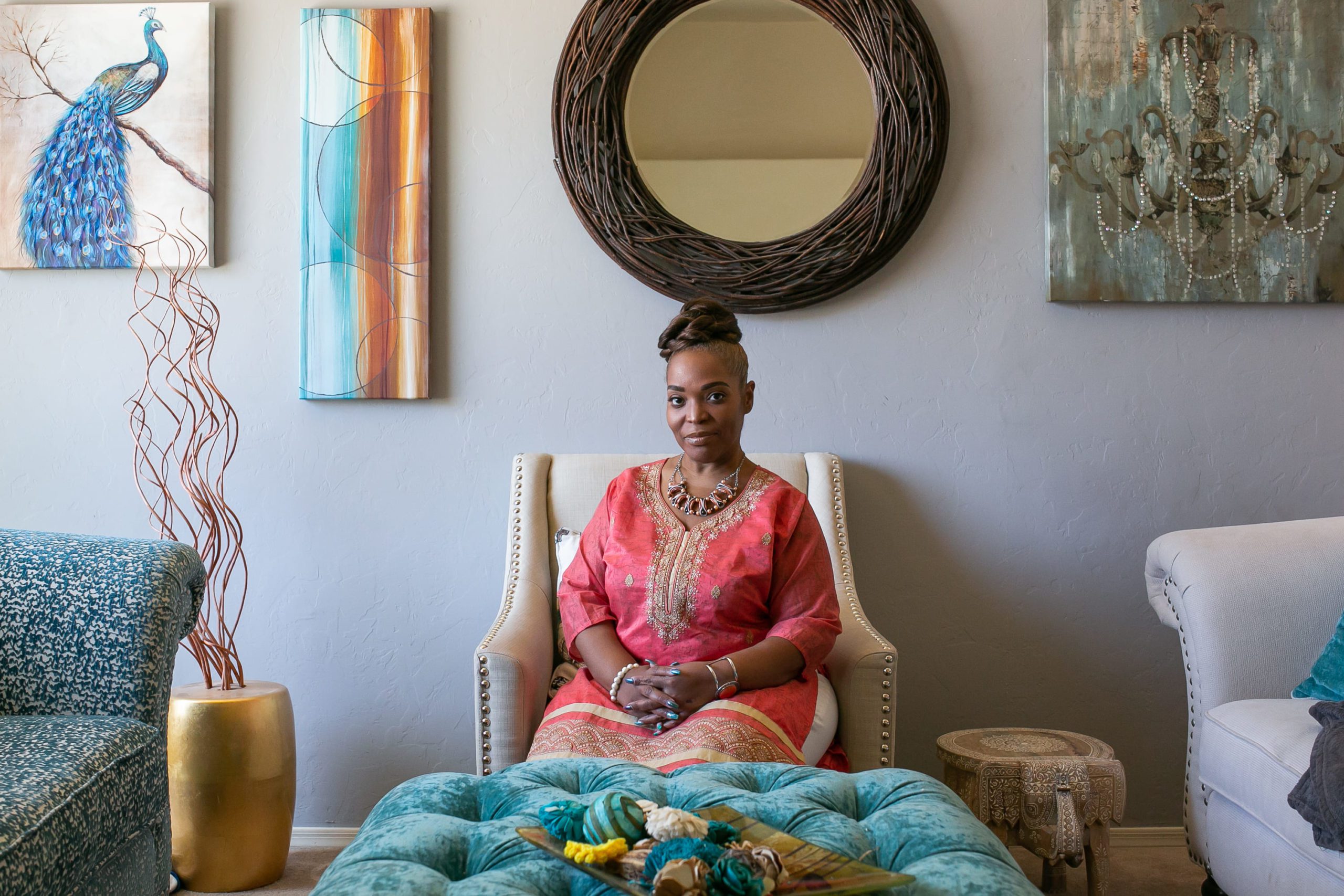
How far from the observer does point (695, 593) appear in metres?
1.70

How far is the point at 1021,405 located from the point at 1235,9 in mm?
988

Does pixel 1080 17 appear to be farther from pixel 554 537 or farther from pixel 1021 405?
pixel 554 537

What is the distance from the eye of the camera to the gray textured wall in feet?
7.62

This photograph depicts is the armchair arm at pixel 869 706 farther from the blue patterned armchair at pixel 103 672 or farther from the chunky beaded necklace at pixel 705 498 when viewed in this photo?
the blue patterned armchair at pixel 103 672

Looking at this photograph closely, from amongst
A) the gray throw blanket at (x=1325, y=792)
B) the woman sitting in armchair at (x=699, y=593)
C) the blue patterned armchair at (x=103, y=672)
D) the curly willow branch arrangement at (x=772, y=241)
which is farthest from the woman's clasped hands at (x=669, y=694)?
the curly willow branch arrangement at (x=772, y=241)

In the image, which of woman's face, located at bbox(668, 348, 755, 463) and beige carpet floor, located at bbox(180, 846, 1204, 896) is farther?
beige carpet floor, located at bbox(180, 846, 1204, 896)

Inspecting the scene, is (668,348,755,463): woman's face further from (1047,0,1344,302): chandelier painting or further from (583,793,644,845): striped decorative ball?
(1047,0,1344,302): chandelier painting

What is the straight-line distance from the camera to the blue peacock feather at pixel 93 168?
233cm

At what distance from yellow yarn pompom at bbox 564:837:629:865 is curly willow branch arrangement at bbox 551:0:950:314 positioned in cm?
152

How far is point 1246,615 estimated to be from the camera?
186 cm

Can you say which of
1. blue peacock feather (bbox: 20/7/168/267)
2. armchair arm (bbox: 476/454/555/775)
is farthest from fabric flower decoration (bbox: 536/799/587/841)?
blue peacock feather (bbox: 20/7/168/267)

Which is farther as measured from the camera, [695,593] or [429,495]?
[429,495]

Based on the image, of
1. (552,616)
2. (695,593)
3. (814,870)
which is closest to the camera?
(814,870)

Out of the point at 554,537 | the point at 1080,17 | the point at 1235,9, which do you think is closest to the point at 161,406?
the point at 554,537
